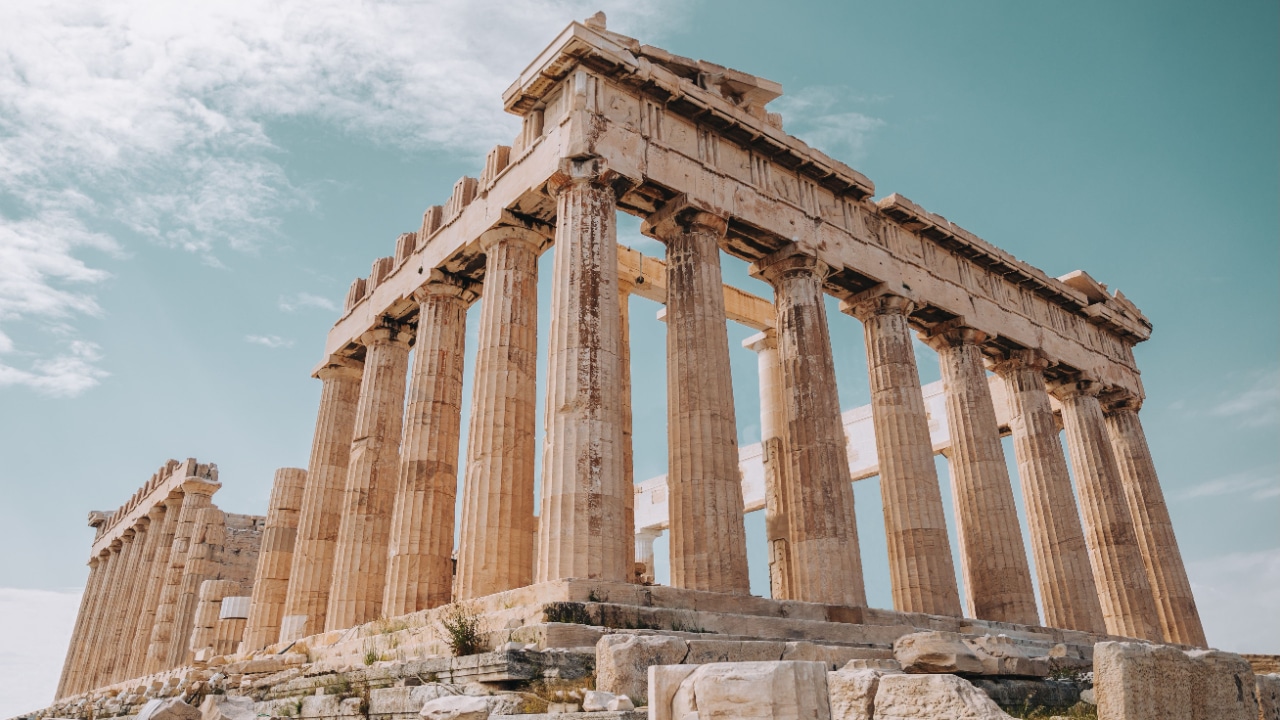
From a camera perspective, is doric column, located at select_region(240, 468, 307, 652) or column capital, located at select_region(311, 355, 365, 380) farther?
column capital, located at select_region(311, 355, 365, 380)

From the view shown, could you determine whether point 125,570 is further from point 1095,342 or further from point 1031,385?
point 1095,342

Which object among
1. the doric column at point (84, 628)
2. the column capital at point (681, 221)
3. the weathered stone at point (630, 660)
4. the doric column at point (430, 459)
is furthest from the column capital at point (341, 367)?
the doric column at point (84, 628)

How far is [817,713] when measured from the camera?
496 centimetres

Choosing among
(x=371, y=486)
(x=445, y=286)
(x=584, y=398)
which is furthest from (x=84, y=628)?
(x=584, y=398)

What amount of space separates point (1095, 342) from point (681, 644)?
2349 cm

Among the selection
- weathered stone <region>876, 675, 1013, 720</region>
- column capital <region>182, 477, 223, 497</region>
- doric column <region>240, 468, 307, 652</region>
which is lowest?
weathered stone <region>876, 675, 1013, 720</region>

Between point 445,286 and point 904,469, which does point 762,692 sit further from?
point 445,286

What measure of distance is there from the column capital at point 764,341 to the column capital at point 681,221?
7.76 m

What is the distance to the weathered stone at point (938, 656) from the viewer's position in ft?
25.3

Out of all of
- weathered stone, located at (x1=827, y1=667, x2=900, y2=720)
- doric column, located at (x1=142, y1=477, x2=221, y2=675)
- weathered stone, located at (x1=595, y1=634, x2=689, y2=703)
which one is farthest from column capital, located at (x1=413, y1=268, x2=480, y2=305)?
doric column, located at (x1=142, y1=477, x2=221, y2=675)

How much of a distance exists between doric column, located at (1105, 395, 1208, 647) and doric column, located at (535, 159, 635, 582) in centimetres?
1804

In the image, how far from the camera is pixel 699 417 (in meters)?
15.1

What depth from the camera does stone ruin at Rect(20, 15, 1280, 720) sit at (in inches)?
323

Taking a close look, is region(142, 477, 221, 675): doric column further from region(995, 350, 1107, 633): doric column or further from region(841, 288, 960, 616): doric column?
region(995, 350, 1107, 633): doric column
